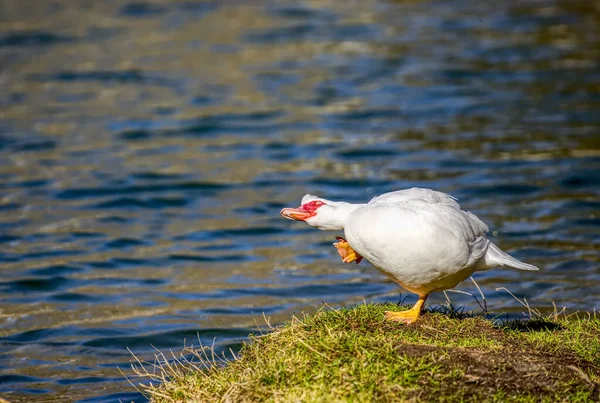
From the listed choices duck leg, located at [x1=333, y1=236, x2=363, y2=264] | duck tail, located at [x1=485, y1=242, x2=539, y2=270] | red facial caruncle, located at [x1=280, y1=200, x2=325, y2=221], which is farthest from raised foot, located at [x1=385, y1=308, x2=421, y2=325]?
red facial caruncle, located at [x1=280, y1=200, x2=325, y2=221]

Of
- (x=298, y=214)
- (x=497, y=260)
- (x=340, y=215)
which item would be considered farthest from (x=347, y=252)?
(x=497, y=260)

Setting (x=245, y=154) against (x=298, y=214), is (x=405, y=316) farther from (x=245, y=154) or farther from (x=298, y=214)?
(x=245, y=154)

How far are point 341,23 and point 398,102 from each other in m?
5.28

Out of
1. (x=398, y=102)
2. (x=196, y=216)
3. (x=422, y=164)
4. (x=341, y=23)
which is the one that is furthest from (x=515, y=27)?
(x=196, y=216)

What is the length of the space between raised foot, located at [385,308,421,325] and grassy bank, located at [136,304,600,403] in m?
0.06

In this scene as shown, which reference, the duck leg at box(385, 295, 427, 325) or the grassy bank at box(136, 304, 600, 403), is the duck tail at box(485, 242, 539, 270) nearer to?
the grassy bank at box(136, 304, 600, 403)

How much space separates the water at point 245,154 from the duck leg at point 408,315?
249 centimetres

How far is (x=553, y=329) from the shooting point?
20.3 ft

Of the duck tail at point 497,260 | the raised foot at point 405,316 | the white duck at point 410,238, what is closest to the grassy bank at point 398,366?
the raised foot at point 405,316

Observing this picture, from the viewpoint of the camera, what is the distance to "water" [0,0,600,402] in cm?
888

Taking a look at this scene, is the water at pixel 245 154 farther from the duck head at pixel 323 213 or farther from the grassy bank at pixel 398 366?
the duck head at pixel 323 213

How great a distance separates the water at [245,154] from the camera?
888 cm

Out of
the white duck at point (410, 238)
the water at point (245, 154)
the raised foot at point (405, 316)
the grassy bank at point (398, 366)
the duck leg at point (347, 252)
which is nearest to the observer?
the grassy bank at point (398, 366)

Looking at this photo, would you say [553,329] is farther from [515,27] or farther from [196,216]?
[515,27]
